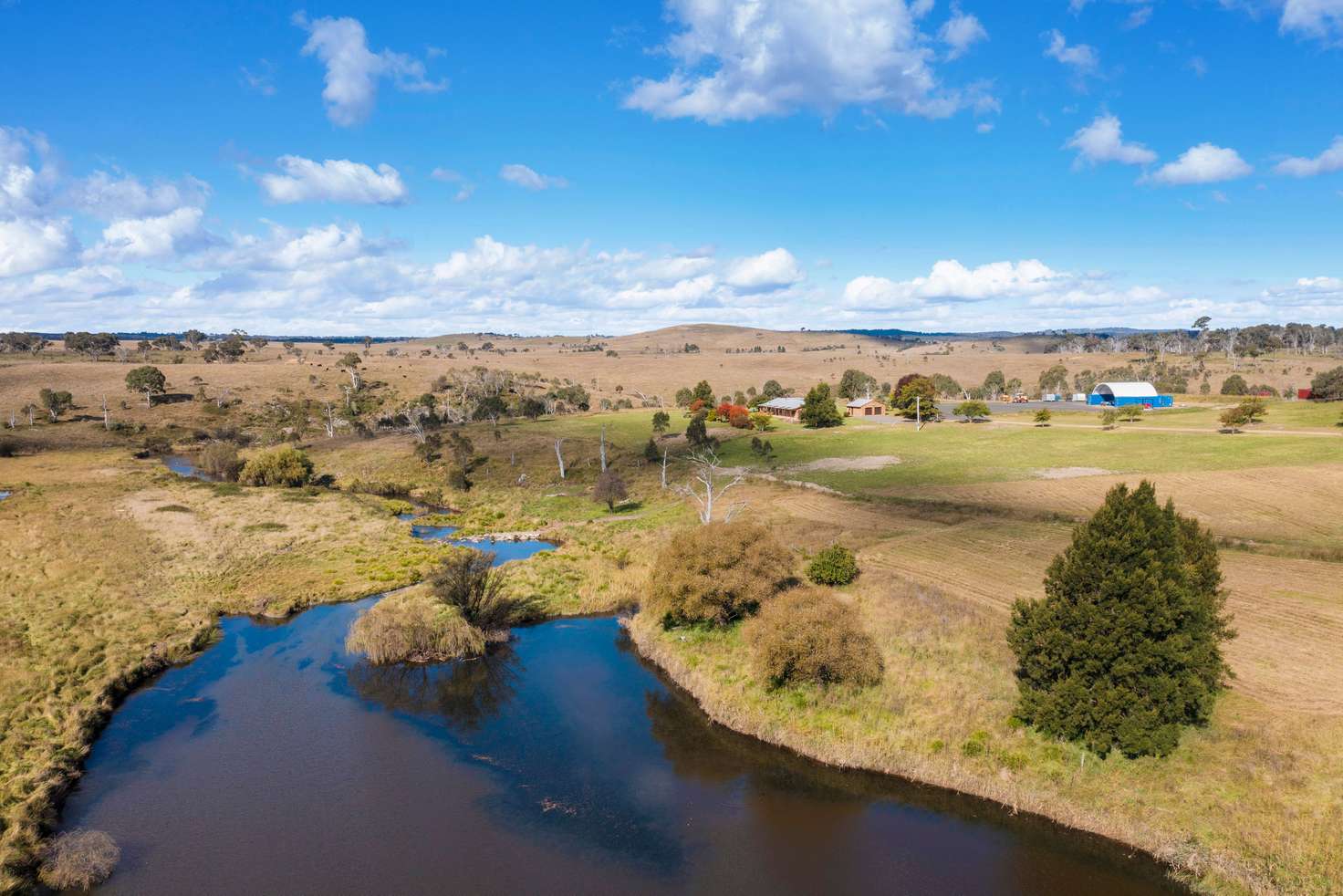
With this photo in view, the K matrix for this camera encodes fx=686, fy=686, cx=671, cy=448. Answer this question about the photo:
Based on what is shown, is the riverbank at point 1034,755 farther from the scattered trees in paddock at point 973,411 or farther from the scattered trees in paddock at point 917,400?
the scattered trees in paddock at point 973,411

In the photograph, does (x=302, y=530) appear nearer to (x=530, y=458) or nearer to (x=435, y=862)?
(x=530, y=458)

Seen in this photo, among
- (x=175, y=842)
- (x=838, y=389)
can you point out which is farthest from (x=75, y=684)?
(x=838, y=389)

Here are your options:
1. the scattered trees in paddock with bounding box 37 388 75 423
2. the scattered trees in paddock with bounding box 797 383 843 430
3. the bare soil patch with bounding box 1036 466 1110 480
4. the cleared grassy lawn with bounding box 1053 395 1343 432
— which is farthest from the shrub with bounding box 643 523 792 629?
the scattered trees in paddock with bounding box 37 388 75 423

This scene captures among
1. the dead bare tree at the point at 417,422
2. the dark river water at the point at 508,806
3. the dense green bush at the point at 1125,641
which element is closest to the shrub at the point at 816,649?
the dark river water at the point at 508,806

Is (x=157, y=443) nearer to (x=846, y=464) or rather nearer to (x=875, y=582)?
(x=846, y=464)

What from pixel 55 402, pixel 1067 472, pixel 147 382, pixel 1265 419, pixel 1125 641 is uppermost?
pixel 147 382

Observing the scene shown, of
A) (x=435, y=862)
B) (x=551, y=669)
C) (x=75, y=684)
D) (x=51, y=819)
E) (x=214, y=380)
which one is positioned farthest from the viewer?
(x=214, y=380)

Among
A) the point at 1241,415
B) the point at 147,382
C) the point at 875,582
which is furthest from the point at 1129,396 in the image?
the point at 147,382
